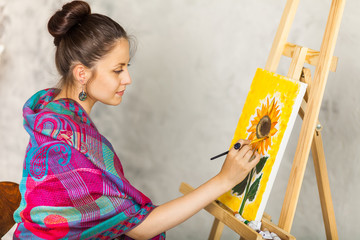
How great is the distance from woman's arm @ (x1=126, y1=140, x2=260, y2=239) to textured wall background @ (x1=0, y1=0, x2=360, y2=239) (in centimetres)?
122

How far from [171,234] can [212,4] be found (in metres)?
1.50

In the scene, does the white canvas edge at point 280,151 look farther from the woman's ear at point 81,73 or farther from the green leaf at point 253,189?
the woman's ear at point 81,73

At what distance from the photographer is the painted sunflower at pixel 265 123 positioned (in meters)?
1.53

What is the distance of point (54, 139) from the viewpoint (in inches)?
56.9

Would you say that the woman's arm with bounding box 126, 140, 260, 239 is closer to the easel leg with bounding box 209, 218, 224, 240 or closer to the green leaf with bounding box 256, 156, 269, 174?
the green leaf with bounding box 256, 156, 269, 174

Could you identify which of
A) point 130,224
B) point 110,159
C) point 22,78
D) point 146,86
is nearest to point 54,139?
point 110,159

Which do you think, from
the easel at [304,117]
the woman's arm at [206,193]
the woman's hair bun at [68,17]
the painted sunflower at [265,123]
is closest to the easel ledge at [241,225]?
the easel at [304,117]

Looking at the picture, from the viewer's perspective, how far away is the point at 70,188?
143cm

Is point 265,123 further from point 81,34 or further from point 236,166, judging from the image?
point 81,34

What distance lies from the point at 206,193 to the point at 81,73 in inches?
24.3

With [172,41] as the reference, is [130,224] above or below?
below

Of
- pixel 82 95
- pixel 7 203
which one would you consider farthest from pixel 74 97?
pixel 7 203

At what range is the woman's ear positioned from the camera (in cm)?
159

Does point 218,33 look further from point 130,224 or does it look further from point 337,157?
point 130,224
